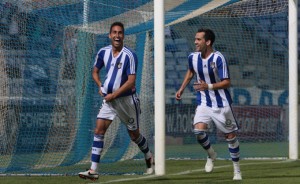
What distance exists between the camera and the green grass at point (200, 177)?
9.96 meters

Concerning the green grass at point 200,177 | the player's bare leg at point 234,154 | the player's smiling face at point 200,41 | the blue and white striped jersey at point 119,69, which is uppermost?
the player's smiling face at point 200,41

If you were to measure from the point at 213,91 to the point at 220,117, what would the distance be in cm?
30

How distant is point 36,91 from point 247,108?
23.3ft

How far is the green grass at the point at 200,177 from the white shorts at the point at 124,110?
63cm

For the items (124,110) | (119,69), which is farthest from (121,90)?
(124,110)

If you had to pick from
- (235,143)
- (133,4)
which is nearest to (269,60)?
(133,4)

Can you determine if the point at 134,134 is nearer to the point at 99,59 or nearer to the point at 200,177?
the point at 200,177

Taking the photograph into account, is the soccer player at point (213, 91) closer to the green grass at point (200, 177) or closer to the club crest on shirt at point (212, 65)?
the club crest on shirt at point (212, 65)

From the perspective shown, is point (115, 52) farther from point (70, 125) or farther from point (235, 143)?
point (70, 125)

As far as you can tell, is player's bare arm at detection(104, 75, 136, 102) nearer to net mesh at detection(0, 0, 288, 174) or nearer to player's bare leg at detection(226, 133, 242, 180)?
player's bare leg at detection(226, 133, 242, 180)

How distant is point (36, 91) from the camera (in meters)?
12.3

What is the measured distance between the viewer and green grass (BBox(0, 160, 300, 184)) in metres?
9.96

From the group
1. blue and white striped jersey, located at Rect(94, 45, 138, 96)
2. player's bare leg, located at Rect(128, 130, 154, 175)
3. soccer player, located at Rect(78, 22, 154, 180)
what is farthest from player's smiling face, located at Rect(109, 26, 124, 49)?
player's bare leg, located at Rect(128, 130, 154, 175)

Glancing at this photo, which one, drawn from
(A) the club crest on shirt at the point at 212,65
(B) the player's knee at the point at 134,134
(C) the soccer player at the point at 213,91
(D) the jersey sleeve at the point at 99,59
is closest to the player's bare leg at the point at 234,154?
(C) the soccer player at the point at 213,91
